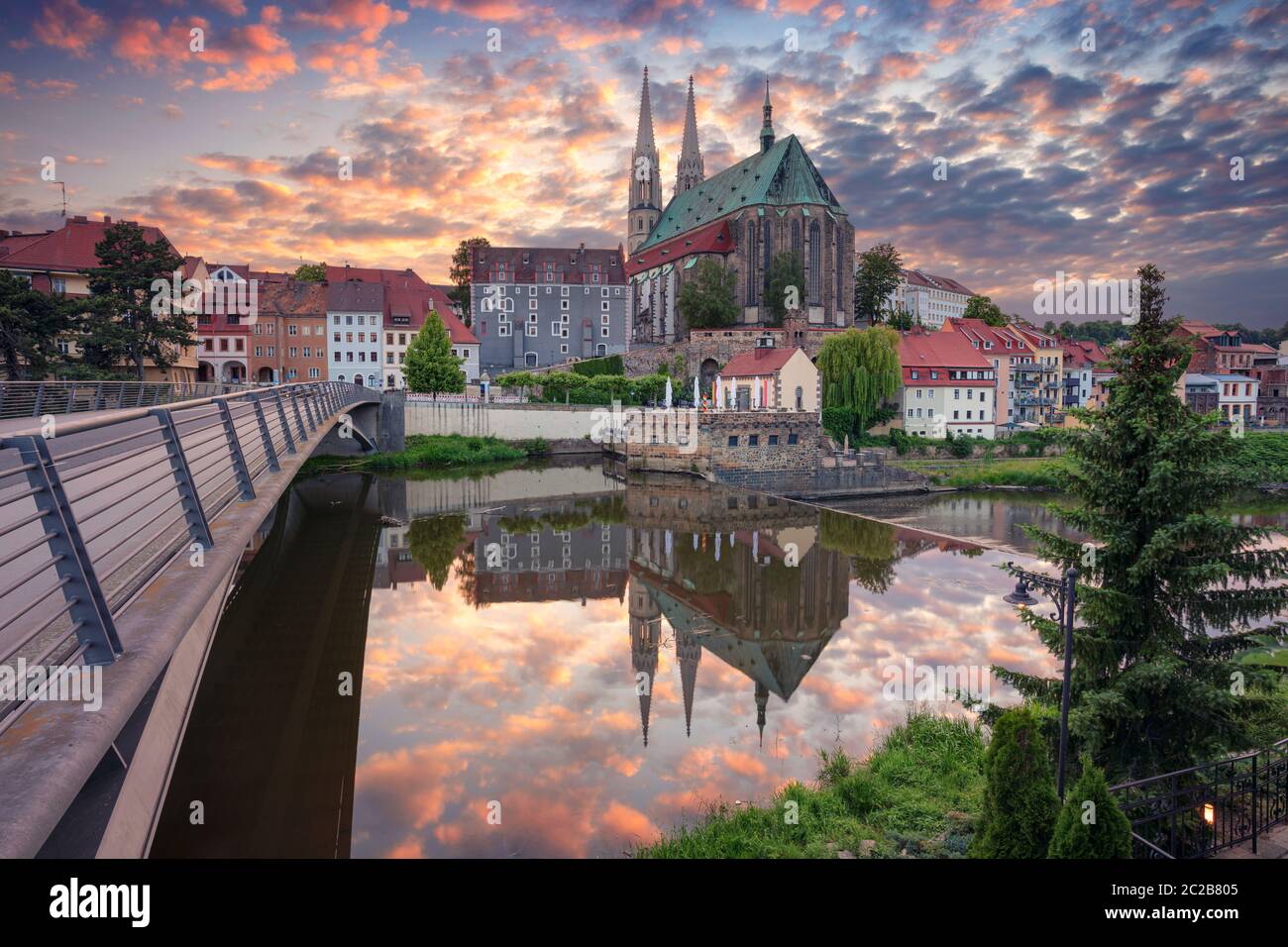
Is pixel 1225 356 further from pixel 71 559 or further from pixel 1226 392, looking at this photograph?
pixel 71 559

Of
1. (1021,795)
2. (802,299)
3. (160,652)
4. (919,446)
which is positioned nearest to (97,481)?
(160,652)

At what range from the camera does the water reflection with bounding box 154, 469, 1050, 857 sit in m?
9.87

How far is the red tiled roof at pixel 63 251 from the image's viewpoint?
4972cm

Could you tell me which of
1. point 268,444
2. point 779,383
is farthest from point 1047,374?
point 268,444

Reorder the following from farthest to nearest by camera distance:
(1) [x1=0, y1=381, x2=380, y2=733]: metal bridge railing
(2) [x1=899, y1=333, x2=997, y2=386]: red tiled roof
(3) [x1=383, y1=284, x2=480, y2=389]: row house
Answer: (3) [x1=383, y1=284, x2=480, y2=389]: row house
(2) [x1=899, y1=333, x2=997, y2=386]: red tiled roof
(1) [x1=0, y1=381, x2=380, y2=733]: metal bridge railing

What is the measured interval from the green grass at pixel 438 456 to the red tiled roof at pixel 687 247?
1308 inches

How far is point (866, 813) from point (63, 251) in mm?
58281

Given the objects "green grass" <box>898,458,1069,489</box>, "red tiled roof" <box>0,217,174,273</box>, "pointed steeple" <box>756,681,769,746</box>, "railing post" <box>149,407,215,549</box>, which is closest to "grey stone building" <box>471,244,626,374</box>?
"red tiled roof" <box>0,217,174,273</box>

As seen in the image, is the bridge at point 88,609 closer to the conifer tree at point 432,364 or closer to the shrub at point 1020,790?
the shrub at point 1020,790

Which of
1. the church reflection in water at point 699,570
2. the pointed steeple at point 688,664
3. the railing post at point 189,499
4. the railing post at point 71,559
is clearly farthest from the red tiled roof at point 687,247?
the railing post at point 71,559

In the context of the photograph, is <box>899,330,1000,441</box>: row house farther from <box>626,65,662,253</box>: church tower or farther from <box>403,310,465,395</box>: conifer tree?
<box>626,65,662,253</box>: church tower

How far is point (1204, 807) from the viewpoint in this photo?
7.61 m
